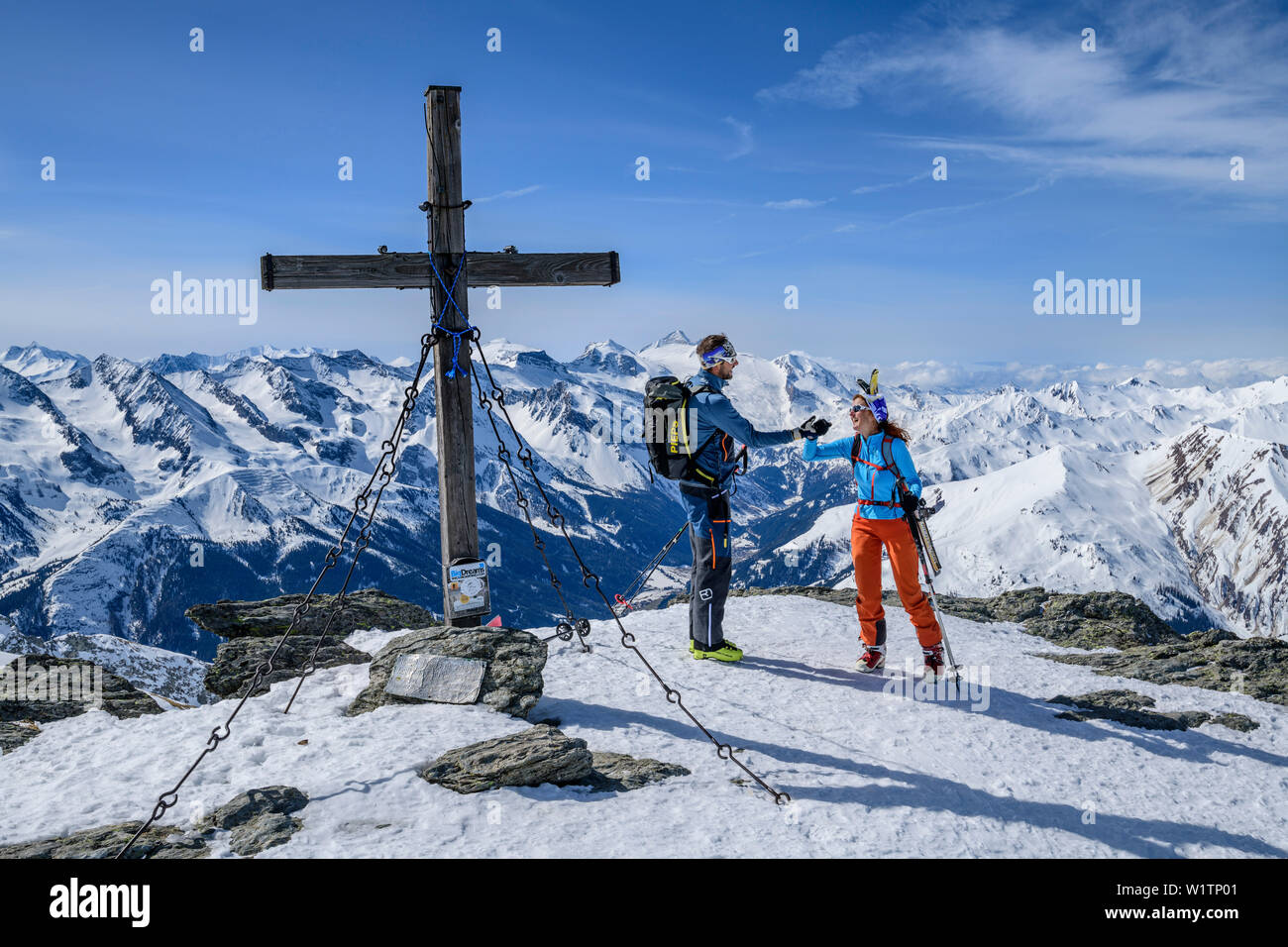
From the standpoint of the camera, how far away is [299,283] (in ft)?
34.2

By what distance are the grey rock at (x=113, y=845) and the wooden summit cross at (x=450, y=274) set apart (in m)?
4.25

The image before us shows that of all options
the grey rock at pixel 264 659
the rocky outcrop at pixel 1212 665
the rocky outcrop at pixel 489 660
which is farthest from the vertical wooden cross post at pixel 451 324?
the rocky outcrop at pixel 1212 665

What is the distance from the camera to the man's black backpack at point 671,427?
11273mm

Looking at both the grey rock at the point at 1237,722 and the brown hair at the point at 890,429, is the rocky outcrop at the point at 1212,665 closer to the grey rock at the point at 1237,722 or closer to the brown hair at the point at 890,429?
the grey rock at the point at 1237,722

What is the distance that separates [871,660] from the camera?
40.1 ft

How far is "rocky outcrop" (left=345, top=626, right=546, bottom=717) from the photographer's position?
31.7 feet

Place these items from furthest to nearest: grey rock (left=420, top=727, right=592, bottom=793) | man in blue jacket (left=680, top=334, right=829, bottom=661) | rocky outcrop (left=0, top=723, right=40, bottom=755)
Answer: man in blue jacket (left=680, top=334, right=829, bottom=661)
rocky outcrop (left=0, top=723, right=40, bottom=755)
grey rock (left=420, top=727, right=592, bottom=793)

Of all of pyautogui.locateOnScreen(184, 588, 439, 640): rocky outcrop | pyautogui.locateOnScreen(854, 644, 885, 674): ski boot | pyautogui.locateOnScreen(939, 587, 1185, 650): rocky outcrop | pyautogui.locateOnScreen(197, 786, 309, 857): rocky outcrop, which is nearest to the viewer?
pyautogui.locateOnScreen(197, 786, 309, 857): rocky outcrop

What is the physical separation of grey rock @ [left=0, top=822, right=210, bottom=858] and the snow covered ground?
32cm

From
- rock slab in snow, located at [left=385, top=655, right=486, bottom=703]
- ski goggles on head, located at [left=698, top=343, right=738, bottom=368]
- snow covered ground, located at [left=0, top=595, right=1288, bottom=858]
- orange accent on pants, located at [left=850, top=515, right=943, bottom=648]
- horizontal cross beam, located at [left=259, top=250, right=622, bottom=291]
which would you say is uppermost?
horizontal cross beam, located at [left=259, top=250, right=622, bottom=291]

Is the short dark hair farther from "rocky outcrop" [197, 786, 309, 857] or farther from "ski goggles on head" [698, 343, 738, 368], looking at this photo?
"rocky outcrop" [197, 786, 309, 857]

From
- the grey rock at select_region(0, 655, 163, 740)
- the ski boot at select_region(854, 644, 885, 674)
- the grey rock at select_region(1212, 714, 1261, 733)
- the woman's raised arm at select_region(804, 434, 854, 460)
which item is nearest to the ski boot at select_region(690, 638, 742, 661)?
the ski boot at select_region(854, 644, 885, 674)

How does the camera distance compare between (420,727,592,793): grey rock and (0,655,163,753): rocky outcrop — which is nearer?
(420,727,592,793): grey rock
